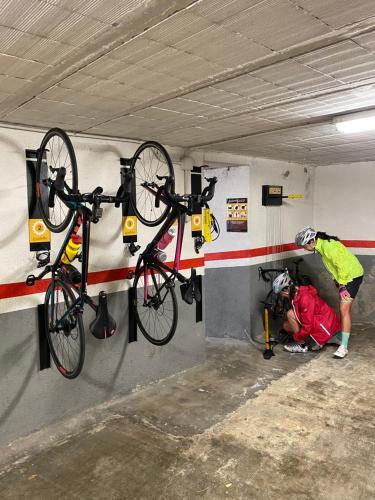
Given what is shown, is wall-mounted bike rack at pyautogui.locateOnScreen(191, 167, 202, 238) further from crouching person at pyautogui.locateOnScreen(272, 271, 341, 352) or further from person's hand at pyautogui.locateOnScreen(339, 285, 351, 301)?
person's hand at pyautogui.locateOnScreen(339, 285, 351, 301)

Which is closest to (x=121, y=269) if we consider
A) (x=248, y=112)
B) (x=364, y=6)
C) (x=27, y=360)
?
(x=27, y=360)

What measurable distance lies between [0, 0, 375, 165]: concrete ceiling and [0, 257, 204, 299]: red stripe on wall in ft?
4.04

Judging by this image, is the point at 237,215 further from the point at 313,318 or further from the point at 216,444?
the point at 216,444

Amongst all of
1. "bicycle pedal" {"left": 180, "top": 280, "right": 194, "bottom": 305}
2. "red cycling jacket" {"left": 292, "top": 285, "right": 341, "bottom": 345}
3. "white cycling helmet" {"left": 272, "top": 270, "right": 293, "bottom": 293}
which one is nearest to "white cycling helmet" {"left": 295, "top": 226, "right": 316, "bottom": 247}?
"white cycling helmet" {"left": 272, "top": 270, "right": 293, "bottom": 293}

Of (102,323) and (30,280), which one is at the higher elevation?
(30,280)

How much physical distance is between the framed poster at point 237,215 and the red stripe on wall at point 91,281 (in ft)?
3.42

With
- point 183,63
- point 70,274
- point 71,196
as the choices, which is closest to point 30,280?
point 70,274

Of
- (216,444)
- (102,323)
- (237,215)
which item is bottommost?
(216,444)

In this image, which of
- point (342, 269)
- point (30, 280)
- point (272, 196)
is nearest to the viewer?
point (30, 280)

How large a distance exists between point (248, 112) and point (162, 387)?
9.07 ft

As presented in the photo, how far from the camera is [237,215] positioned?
550cm

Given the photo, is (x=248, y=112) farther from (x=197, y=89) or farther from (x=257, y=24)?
(x=257, y=24)

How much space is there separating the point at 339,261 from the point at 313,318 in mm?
786

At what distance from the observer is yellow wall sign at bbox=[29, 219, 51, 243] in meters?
3.21
